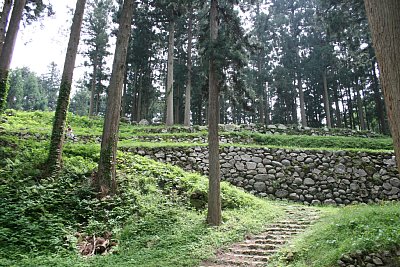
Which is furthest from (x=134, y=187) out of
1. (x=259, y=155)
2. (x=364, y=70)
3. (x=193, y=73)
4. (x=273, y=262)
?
(x=364, y=70)

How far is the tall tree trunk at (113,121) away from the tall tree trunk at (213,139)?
2.44 m

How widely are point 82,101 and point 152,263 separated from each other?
56.5 metres

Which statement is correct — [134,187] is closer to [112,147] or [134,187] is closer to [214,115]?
[112,147]

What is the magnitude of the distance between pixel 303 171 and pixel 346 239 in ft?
24.7

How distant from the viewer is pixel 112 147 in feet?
25.8

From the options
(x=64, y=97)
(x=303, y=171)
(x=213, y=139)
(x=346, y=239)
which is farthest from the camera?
(x=303, y=171)

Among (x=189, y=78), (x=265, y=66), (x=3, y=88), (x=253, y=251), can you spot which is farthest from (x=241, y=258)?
(x=265, y=66)

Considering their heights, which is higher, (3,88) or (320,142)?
(3,88)

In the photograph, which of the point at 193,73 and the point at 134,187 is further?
the point at 193,73

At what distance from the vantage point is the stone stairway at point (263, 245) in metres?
5.32

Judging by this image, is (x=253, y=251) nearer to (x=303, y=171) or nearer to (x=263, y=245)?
(x=263, y=245)

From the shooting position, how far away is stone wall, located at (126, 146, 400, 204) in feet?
38.1

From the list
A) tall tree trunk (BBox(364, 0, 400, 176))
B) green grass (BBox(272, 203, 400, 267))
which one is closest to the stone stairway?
green grass (BBox(272, 203, 400, 267))

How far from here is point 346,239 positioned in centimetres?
496
